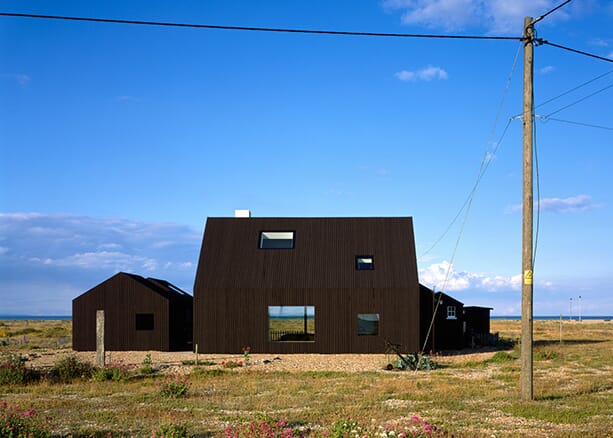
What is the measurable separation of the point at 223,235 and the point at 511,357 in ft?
50.8

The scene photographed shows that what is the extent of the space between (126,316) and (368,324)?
12.4m

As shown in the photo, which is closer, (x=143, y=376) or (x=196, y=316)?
(x=143, y=376)

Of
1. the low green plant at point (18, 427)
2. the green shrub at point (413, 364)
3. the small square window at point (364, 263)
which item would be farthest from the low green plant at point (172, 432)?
the small square window at point (364, 263)

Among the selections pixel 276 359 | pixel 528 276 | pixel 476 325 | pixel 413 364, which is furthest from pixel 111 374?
pixel 476 325

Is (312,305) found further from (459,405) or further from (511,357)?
(459,405)

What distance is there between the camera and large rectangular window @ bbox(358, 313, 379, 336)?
31000mm

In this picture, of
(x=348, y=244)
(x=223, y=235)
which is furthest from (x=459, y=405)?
(x=223, y=235)

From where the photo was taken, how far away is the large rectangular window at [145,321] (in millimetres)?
33325

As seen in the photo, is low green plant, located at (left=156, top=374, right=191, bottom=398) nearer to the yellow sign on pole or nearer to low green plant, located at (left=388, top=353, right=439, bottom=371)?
the yellow sign on pole

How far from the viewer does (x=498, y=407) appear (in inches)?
620

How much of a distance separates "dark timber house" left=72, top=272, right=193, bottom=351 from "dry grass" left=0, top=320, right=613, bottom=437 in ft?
27.5

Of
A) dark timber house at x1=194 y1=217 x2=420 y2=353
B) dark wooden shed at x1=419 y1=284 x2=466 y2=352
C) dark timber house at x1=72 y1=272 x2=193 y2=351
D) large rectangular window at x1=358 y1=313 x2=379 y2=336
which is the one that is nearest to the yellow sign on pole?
dark timber house at x1=194 y1=217 x2=420 y2=353

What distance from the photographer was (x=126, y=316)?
3319cm

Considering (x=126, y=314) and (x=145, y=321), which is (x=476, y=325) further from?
(x=126, y=314)
